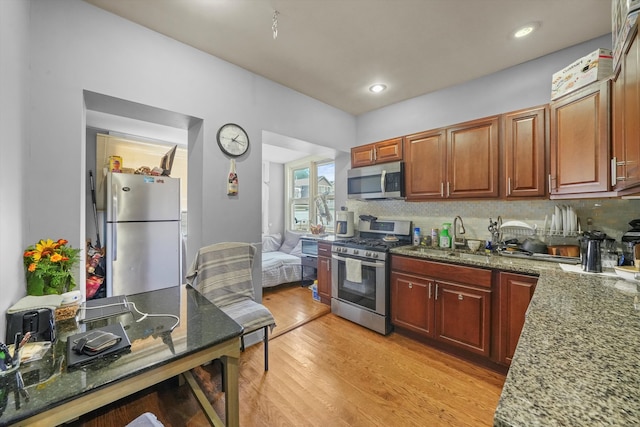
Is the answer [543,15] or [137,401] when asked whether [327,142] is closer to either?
[543,15]

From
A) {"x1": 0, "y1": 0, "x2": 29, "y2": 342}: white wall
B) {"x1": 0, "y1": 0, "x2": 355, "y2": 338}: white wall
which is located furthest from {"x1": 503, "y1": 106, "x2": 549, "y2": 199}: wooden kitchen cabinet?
{"x1": 0, "y1": 0, "x2": 29, "y2": 342}: white wall

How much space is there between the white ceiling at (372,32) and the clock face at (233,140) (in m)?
0.62

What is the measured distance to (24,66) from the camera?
56.5 inches

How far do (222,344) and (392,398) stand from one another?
4.47 ft

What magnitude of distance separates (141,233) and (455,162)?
358 cm

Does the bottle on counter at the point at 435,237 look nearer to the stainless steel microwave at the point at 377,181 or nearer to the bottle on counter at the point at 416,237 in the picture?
the bottle on counter at the point at 416,237

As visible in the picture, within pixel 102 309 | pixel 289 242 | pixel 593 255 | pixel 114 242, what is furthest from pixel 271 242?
pixel 593 255

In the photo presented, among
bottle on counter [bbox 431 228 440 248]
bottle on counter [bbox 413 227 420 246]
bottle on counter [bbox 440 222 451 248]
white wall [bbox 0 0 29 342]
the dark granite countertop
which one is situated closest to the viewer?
the dark granite countertop

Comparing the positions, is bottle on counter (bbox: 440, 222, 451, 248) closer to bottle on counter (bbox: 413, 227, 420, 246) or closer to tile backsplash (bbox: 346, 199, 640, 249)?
tile backsplash (bbox: 346, 199, 640, 249)

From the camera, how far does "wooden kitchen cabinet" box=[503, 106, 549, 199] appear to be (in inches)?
83.4

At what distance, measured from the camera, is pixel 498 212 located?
2.62m

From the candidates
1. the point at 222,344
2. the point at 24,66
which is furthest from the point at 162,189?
the point at 222,344

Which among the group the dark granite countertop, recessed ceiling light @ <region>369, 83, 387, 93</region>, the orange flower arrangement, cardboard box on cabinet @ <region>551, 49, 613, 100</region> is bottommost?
the dark granite countertop

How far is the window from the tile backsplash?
98 cm
